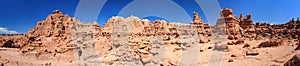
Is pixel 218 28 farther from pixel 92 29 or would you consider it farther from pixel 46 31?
pixel 46 31

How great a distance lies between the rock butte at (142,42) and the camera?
819 centimetres

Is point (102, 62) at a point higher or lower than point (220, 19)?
lower

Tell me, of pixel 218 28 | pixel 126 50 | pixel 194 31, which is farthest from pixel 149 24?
pixel 126 50

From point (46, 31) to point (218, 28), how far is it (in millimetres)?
18591

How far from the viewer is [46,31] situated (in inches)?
802

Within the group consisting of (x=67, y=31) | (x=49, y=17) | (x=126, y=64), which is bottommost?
(x=126, y=64)

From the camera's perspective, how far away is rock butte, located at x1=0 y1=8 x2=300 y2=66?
26.9ft

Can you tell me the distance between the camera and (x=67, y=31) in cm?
2053

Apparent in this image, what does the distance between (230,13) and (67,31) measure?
17910 mm

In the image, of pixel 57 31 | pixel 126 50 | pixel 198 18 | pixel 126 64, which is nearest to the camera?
pixel 126 64

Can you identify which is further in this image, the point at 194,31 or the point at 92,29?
the point at 194,31

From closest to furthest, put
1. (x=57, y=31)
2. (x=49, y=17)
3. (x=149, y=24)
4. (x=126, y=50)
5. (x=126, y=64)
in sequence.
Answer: (x=126, y=64) → (x=126, y=50) → (x=57, y=31) → (x=49, y=17) → (x=149, y=24)

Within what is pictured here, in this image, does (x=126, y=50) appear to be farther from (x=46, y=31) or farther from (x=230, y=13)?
(x=230, y=13)

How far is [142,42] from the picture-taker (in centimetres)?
965
